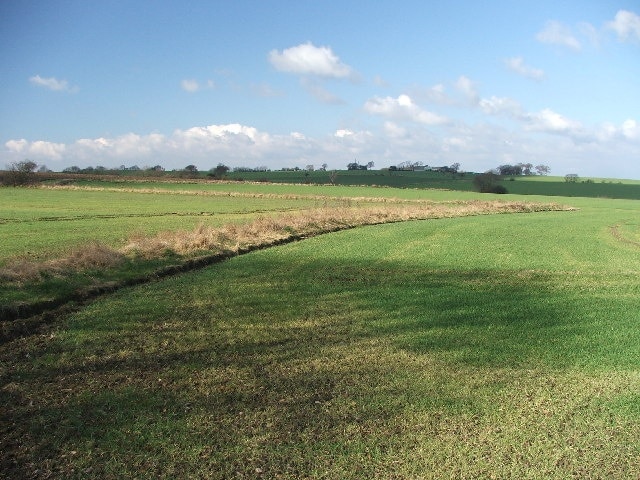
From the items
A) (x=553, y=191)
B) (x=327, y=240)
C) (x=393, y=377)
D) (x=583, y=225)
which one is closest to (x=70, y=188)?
(x=327, y=240)

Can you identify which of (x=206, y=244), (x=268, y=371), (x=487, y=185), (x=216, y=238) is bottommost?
(x=268, y=371)

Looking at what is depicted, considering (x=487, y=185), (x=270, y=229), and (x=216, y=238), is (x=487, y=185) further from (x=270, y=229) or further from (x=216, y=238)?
(x=216, y=238)

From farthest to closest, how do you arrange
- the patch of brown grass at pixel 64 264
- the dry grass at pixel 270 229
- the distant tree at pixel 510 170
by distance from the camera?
the distant tree at pixel 510 170, the dry grass at pixel 270 229, the patch of brown grass at pixel 64 264

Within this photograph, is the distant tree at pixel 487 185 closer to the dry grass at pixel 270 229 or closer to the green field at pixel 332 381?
the dry grass at pixel 270 229

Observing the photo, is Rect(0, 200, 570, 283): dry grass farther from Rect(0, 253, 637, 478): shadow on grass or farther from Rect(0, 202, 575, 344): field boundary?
Rect(0, 253, 637, 478): shadow on grass

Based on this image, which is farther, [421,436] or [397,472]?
[421,436]

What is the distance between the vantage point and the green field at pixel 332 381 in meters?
5.93

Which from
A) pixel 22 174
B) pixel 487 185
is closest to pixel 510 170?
pixel 487 185

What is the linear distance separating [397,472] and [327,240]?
70.7 feet

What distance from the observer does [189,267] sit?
19.3 m

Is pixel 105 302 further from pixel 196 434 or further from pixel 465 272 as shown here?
pixel 465 272

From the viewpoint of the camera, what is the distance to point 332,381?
8.15 metres

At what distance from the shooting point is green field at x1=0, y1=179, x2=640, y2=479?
593 centimetres

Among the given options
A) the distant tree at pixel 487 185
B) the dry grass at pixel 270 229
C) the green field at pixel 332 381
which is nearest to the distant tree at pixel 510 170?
the distant tree at pixel 487 185
